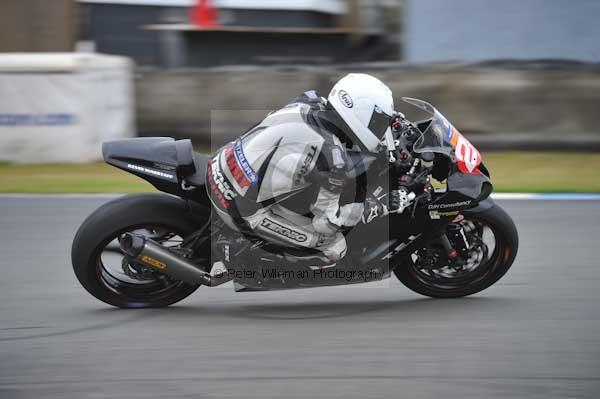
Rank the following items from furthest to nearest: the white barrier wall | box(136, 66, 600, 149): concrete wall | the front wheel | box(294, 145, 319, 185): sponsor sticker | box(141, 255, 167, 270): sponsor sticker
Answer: box(136, 66, 600, 149): concrete wall, the white barrier wall, the front wheel, box(141, 255, 167, 270): sponsor sticker, box(294, 145, 319, 185): sponsor sticker

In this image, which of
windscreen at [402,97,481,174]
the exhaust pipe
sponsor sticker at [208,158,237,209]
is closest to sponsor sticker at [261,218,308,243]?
sponsor sticker at [208,158,237,209]

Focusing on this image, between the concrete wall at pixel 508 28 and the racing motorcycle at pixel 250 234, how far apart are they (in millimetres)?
7616

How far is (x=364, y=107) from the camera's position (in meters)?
4.43

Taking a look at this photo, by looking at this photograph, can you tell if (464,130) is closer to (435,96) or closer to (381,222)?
(435,96)

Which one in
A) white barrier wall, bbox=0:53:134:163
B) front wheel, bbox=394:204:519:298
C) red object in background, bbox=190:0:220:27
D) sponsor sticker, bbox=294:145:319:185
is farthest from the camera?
red object in background, bbox=190:0:220:27

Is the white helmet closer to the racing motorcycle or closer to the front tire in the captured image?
the racing motorcycle

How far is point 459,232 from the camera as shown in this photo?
Answer: 499 centimetres

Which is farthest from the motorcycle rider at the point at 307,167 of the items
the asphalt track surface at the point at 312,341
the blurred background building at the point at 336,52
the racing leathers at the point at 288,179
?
A: the blurred background building at the point at 336,52

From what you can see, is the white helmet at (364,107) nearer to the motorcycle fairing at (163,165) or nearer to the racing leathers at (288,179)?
the racing leathers at (288,179)

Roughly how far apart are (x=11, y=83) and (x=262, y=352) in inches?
256

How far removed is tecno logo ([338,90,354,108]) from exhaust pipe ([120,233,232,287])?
1.27 metres

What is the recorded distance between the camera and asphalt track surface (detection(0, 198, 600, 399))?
3.93 metres

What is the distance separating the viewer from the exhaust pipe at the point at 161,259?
466 cm

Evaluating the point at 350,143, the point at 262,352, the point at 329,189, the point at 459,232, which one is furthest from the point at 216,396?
the point at 459,232
